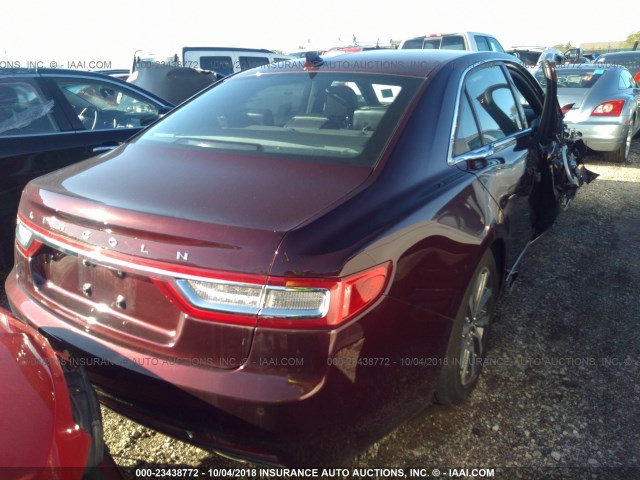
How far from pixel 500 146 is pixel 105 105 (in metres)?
3.39

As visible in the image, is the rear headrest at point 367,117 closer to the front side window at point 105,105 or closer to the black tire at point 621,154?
the front side window at point 105,105

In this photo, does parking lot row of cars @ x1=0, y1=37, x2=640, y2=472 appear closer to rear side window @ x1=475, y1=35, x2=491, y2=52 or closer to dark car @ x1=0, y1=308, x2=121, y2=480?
dark car @ x1=0, y1=308, x2=121, y2=480

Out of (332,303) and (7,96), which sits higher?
(7,96)

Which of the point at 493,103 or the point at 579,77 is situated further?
the point at 579,77

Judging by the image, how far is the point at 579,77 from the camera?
8.34 meters

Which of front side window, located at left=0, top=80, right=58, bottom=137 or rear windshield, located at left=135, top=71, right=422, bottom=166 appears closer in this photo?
rear windshield, located at left=135, top=71, right=422, bottom=166

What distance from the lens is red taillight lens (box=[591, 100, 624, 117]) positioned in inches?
295

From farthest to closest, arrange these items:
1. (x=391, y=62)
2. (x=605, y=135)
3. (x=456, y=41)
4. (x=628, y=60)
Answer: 1. (x=628, y=60)
2. (x=456, y=41)
3. (x=605, y=135)
4. (x=391, y=62)

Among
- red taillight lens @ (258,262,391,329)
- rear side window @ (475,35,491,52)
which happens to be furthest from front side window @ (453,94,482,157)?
rear side window @ (475,35,491,52)

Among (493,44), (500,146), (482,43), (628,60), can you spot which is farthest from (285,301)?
(628,60)

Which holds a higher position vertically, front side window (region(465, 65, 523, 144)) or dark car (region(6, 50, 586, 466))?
front side window (region(465, 65, 523, 144))

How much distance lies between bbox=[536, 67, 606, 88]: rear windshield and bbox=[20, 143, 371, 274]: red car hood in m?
7.36

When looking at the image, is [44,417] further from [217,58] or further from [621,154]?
[217,58]

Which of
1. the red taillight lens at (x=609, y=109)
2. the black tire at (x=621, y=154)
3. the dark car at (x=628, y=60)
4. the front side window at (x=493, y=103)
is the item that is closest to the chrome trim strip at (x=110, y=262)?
the front side window at (x=493, y=103)
